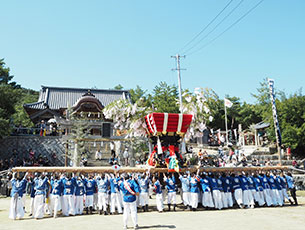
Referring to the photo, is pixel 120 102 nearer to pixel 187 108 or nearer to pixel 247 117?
pixel 187 108

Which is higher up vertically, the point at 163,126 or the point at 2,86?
the point at 2,86

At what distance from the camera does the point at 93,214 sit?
1041 cm

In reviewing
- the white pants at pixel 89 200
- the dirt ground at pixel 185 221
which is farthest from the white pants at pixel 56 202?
the white pants at pixel 89 200

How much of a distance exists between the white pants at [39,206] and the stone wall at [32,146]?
1332 cm

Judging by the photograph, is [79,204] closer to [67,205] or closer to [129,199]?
[67,205]

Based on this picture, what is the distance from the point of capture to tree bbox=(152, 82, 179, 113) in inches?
1065

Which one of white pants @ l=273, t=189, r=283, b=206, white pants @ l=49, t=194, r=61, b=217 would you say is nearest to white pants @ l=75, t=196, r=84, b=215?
white pants @ l=49, t=194, r=61, b=217

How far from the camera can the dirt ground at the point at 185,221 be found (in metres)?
7.89

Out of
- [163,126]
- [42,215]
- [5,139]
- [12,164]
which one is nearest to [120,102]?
[163,126]

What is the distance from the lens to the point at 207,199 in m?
11.0

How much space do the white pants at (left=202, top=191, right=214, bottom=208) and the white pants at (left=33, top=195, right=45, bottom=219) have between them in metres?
6.45

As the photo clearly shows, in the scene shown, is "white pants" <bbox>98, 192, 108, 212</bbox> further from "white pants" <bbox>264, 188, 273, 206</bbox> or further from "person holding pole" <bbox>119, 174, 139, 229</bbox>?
"white pants" <bbox>264, 188, 273, 206</bbox>

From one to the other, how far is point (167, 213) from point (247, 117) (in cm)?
2946

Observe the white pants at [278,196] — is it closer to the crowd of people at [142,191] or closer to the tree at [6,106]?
the crowd of people at [142,191]
